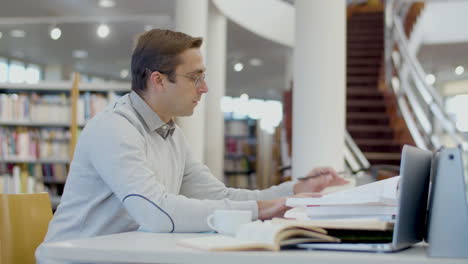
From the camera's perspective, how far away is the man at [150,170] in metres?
1.55

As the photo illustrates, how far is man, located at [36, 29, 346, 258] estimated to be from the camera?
1.55 metres

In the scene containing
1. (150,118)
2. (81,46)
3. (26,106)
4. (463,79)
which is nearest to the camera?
(150,118)

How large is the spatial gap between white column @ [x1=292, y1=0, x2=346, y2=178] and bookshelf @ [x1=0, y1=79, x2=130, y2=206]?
8.59ft

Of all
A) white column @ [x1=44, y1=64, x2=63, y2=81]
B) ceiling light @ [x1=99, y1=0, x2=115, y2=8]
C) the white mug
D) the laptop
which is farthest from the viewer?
white column @ [x1=44, y1=64, x2=63, y2=81]

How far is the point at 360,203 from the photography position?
1.33 metres

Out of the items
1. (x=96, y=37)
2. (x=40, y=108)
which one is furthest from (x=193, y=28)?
(x=96, y=37)

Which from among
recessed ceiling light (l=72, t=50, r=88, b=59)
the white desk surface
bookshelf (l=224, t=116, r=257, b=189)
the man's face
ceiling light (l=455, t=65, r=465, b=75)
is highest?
recessed ceiling light (l=72, t=50, r=88, b=59)

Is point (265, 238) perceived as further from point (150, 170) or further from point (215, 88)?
point (215, 88)

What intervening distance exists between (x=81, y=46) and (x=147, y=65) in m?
12.1

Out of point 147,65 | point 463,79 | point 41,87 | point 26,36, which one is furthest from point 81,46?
point 147,65

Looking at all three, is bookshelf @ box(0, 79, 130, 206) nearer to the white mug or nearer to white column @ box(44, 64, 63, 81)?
the white mug

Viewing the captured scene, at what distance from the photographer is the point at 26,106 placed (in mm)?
6902

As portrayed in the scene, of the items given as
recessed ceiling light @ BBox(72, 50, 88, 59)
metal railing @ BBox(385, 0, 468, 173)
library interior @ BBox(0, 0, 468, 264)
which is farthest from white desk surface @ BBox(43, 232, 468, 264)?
recessed ceiling light @ BBox(72, 50, 88, 59)

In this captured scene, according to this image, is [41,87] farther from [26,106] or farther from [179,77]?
[179,77]
